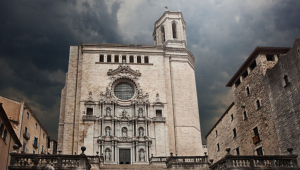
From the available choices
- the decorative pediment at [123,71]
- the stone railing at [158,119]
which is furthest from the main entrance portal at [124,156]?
the decorative pediment at [123,71]

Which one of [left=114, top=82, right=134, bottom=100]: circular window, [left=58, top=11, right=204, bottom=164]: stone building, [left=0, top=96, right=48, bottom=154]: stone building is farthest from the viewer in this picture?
[left=114, top=82, right=134, bottom=100]: circular window

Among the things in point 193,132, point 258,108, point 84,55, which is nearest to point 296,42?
point 258,108

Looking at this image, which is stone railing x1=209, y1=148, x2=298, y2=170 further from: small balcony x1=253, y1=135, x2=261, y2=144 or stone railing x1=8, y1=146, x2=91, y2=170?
small balcony x1=253, y1=135, x2=261, y2=144

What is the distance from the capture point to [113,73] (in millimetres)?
37562

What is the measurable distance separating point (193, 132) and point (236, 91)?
6.97 metres

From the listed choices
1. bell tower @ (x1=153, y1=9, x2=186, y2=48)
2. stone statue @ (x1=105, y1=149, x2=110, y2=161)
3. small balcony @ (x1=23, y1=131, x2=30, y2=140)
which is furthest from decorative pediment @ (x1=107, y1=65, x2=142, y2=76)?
small balcony @ (x1=23, y1=131, x2=30, y2=140)

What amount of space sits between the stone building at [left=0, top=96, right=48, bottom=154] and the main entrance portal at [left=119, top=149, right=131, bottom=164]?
394 inches

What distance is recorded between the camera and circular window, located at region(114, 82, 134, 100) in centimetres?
3738

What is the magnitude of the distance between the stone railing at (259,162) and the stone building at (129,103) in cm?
1832

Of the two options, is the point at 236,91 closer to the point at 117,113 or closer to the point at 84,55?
the point at 117,113

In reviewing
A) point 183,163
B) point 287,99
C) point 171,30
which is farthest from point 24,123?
point 287,99

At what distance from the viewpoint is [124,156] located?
34.0 metres

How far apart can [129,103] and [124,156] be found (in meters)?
6.21

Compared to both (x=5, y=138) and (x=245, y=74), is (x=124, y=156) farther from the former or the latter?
(x=245, y=74)
